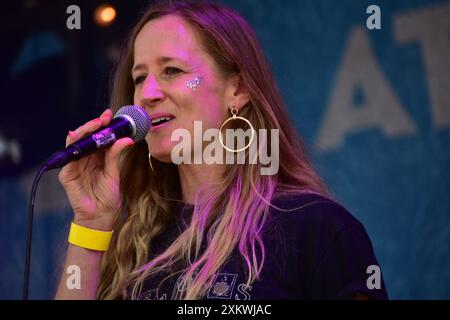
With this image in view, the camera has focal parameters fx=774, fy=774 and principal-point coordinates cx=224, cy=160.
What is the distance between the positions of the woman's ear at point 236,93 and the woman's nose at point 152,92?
0.19 m

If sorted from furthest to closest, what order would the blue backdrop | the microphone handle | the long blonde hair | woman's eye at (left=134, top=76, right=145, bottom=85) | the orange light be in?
the orange light
the blue backdrop
woman's eye at (left=134, top=76, right=145, bottom=85)
the long blonde hair
the microphone handle

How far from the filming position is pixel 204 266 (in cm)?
184

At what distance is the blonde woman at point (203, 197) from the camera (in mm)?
1767

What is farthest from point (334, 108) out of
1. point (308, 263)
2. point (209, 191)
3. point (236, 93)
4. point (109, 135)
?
point (109, 135)

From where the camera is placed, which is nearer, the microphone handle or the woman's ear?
the microphone handle

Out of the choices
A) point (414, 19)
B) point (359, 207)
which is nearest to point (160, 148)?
point (359, 207)

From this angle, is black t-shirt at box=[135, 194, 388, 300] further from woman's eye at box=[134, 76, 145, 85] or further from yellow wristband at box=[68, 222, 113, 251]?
woman's eye at box=[134, 76, 145, 85]

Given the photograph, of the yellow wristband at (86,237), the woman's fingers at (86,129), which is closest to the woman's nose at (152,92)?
the woman's fingers at (86,129)

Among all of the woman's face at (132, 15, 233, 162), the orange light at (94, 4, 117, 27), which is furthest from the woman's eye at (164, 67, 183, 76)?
the orange light at (94, 4, 117, 27)

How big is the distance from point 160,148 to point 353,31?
1.06 m

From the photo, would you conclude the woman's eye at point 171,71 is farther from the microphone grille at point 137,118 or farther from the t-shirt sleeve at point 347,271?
the t-shirt sleeve at point 347,271

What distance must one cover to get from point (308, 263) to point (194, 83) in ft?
1.89

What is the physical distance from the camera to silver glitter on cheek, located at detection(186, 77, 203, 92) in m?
2.02

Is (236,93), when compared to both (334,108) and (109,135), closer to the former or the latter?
(109,135)
